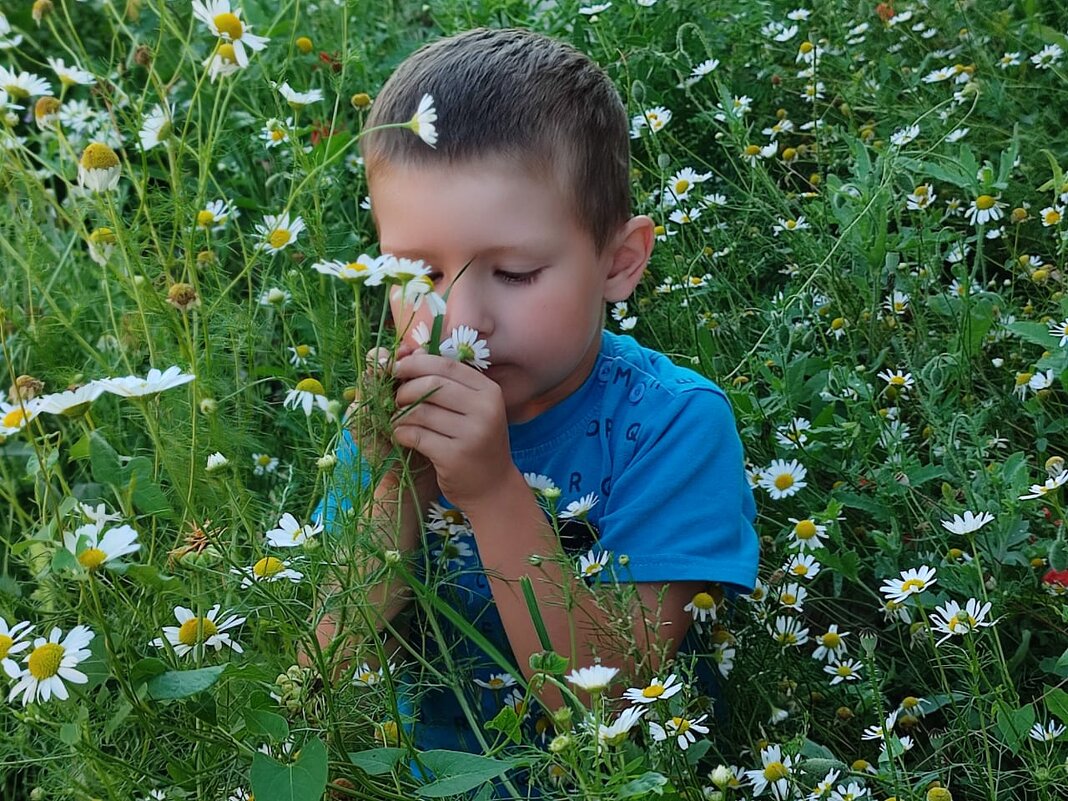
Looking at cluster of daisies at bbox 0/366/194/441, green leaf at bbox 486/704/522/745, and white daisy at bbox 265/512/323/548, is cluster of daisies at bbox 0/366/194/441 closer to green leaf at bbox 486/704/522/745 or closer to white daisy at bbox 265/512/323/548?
white daisy at bbox 265/512/323/548

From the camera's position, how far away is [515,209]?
1.40 meters

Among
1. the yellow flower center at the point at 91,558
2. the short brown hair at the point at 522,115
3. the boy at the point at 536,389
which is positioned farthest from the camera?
the short brown hair at the point at 522,115

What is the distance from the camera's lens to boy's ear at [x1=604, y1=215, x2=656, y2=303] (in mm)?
1583

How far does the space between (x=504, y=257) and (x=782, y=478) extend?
476 mm

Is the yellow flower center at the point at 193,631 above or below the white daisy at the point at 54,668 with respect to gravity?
below

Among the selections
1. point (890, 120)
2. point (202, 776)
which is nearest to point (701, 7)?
point (890, 120)

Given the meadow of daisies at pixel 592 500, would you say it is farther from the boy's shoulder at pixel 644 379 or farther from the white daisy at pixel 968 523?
the boy's shoulder at pixel 644 379

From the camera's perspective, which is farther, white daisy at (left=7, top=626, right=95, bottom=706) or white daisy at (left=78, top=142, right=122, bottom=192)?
white daisy at (left=78, top=142, right=122, bottom=192)

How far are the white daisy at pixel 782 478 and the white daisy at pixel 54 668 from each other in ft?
2.89

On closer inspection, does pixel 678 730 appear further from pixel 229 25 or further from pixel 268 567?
pixel 229 25

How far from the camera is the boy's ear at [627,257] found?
158 centimetres

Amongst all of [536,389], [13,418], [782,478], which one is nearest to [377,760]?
[13,418]

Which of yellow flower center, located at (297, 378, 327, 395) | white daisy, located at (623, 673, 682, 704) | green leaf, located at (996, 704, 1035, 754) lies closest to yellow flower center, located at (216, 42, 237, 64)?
yellow flower center, located at (297, 378, 327, 395)

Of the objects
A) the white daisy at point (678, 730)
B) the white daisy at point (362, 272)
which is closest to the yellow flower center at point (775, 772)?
the white daisy at point (678, 730)
